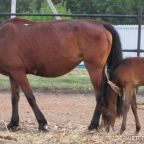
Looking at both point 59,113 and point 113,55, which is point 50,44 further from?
point 59,113

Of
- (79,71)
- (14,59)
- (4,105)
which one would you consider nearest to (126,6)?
(79,71)

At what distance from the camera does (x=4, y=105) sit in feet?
35.1

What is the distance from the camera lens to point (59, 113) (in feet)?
32.0

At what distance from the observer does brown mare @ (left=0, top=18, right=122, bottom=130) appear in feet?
25.5

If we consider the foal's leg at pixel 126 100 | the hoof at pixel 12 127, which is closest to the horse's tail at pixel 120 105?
the foal's leg at pixel 126 100

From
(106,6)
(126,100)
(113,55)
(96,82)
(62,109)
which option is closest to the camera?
(126,100)

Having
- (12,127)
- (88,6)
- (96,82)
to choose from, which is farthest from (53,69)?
(88,6)

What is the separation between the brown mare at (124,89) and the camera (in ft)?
24.0

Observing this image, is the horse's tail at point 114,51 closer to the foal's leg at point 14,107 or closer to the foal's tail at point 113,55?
the foal's tail at point 113,55

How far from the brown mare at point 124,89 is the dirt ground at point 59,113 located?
1.04 ft

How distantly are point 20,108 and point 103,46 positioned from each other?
9.73 ft

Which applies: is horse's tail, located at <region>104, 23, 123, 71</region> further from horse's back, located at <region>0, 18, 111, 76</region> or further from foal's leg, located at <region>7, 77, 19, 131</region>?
foal's leg, located at <region>7, 77, 19, 131</region>

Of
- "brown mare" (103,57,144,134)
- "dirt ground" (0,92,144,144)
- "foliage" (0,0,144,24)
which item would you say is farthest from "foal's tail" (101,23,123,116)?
"foliage" (0,0,144,24)

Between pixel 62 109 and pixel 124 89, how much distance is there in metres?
3.08
